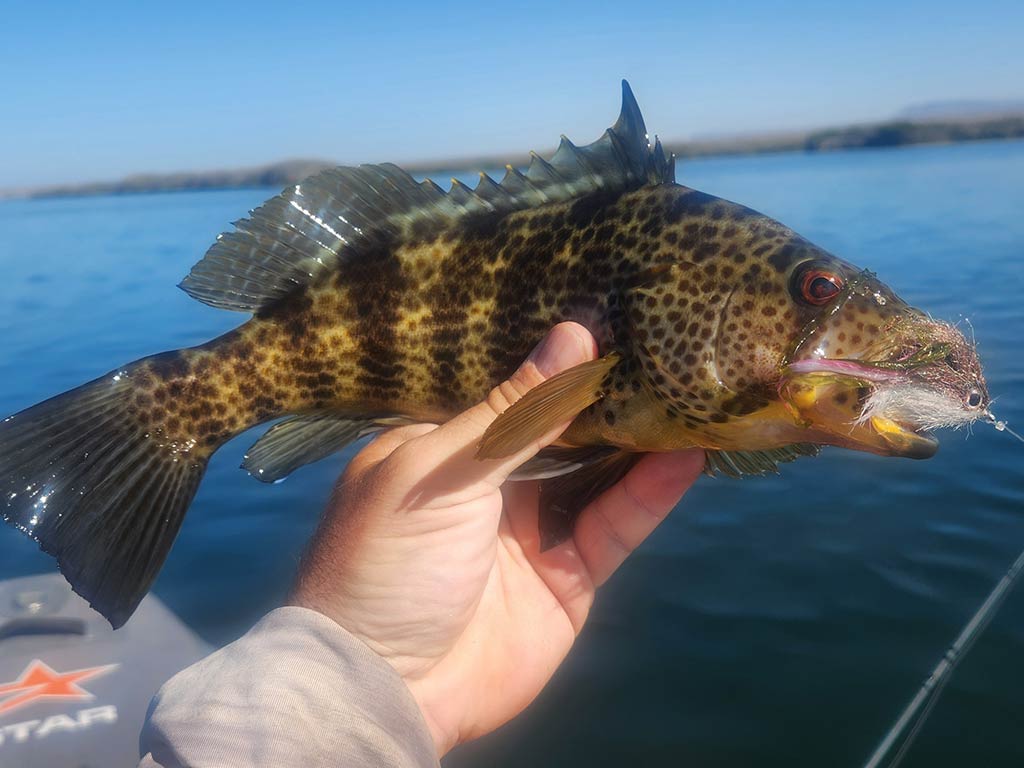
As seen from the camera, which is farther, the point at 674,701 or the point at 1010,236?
the point at 1010,236

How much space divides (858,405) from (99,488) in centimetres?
263

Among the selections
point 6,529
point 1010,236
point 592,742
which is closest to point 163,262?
point 6,529

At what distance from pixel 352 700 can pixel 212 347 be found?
56.8 inches

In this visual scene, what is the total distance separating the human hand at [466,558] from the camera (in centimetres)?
290

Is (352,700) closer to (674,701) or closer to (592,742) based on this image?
(592,742)

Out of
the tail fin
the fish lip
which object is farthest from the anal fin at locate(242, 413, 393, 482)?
the fish lip

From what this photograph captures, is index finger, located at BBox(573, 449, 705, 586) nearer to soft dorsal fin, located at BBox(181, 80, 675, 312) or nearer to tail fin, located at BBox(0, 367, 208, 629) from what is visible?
soft dorsal fin, located at BBox(181, 80, 675, 312)

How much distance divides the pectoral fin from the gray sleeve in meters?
0.87

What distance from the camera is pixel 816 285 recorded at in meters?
2.71

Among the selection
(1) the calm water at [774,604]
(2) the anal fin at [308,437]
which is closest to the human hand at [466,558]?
(2) the anal fin at [308,437]

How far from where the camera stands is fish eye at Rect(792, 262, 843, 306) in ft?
8.86

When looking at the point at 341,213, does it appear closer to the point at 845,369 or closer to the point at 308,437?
the point at 308,437

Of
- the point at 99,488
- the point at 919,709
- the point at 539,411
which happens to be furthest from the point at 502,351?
the point at 919,709

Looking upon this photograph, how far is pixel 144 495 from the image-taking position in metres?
3.12
